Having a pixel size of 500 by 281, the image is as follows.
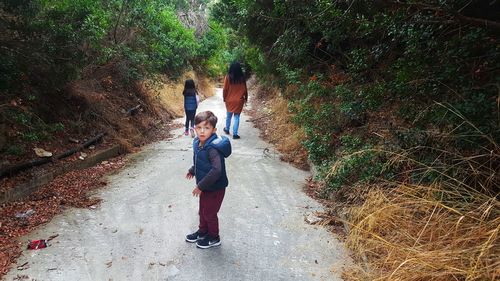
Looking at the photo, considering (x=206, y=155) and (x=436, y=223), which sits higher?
(x=206, y=155)

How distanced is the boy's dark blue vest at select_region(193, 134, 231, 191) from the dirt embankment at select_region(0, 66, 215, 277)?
1.95 m

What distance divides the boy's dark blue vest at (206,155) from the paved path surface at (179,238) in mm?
735

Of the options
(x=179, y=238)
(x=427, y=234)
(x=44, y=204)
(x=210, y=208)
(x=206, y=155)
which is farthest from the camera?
(x=44, y=204)

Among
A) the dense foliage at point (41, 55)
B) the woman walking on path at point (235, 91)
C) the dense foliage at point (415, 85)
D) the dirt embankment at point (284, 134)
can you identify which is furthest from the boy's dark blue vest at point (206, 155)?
the woman walking on path at point (235, 91)

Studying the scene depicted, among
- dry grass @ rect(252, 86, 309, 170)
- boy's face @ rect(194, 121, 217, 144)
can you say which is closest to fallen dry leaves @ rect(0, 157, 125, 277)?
boy's face @ rect(194, 121, 217, 144)

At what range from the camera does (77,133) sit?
731 cm

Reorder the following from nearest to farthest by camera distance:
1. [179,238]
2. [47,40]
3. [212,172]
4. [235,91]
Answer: [212,172] < [179,238] < [47,40] < [235,91]

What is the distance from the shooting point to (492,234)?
7.69 feet

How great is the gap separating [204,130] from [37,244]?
6.96 feet

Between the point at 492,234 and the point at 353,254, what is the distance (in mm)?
1398

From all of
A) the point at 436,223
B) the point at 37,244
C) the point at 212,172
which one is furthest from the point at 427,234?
the point at 37,244

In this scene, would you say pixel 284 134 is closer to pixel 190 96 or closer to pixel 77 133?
pixel 190 96

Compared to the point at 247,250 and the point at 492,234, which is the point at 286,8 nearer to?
the point at 247,250

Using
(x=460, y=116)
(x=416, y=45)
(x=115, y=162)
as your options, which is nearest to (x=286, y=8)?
(x=416, y=45)
